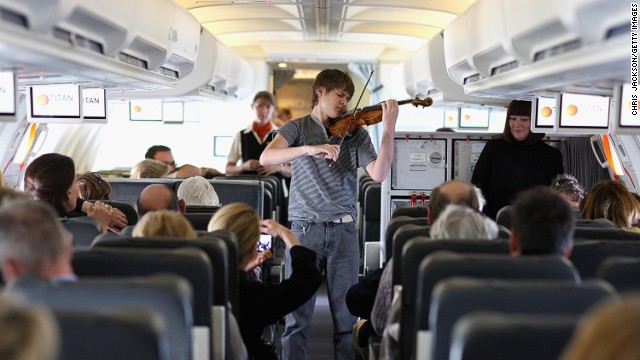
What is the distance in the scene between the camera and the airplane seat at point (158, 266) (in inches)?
133

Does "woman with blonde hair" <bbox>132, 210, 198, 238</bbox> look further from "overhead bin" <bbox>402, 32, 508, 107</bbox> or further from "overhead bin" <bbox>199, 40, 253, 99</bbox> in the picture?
"overhead bin" <bbox>199, 40, 253, 99</bbox>

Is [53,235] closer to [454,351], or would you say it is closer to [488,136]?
[454,351]

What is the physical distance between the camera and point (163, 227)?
4.09m

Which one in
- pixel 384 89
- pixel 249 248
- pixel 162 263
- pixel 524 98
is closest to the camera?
pixel 162 263

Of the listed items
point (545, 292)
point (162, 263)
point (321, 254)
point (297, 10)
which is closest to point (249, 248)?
point (162, 263)

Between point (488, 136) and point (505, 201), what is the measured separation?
3.17ft

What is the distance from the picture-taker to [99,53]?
249 inches

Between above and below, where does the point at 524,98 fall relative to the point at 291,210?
above

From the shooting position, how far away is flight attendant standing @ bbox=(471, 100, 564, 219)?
7.34 meters

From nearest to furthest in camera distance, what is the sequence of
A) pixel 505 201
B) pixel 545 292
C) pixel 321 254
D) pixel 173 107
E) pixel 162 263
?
1. pixel 545 292
2. pixel 162 263
3. pixel 321 254
4. pixel 505 201
5. pixel 173 107

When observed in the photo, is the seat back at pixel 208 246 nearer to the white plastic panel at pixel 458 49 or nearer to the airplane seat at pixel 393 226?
the airplane seat at pixel 393 226

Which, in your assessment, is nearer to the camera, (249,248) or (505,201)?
(249,248)

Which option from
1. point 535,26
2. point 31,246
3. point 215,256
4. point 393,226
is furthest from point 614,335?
point 535,26

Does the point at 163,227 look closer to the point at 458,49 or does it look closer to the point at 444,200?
the point at 444,200
